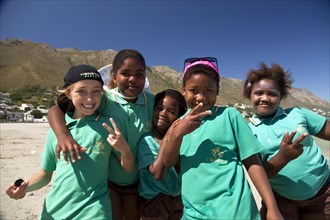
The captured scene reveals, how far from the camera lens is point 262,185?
1.74 metres

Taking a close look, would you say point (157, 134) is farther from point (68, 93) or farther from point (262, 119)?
point (262, 119)

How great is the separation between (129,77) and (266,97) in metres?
1.43

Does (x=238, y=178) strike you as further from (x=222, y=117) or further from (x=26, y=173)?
(x=26, y=173)

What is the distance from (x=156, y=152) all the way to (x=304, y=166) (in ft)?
4.75

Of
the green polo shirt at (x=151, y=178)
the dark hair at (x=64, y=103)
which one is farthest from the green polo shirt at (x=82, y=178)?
the green polo shirt at (x=151, y=178)

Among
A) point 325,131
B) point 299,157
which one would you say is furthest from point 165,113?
point 325,131

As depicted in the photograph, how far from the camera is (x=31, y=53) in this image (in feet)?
449

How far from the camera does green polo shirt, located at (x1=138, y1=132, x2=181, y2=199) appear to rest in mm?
2271

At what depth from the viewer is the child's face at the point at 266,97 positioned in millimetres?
2527

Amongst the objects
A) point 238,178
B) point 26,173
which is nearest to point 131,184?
point 238,178

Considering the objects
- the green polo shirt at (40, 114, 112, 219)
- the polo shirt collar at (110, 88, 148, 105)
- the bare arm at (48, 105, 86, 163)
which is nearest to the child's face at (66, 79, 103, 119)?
the green polo shirt at (40, 114, 112, 219)

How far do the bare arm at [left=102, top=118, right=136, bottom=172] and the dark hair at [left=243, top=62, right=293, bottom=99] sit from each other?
1.56m

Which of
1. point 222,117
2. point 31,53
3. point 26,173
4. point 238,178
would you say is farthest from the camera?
point 31,53

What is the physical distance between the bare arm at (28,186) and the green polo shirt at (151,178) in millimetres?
873
